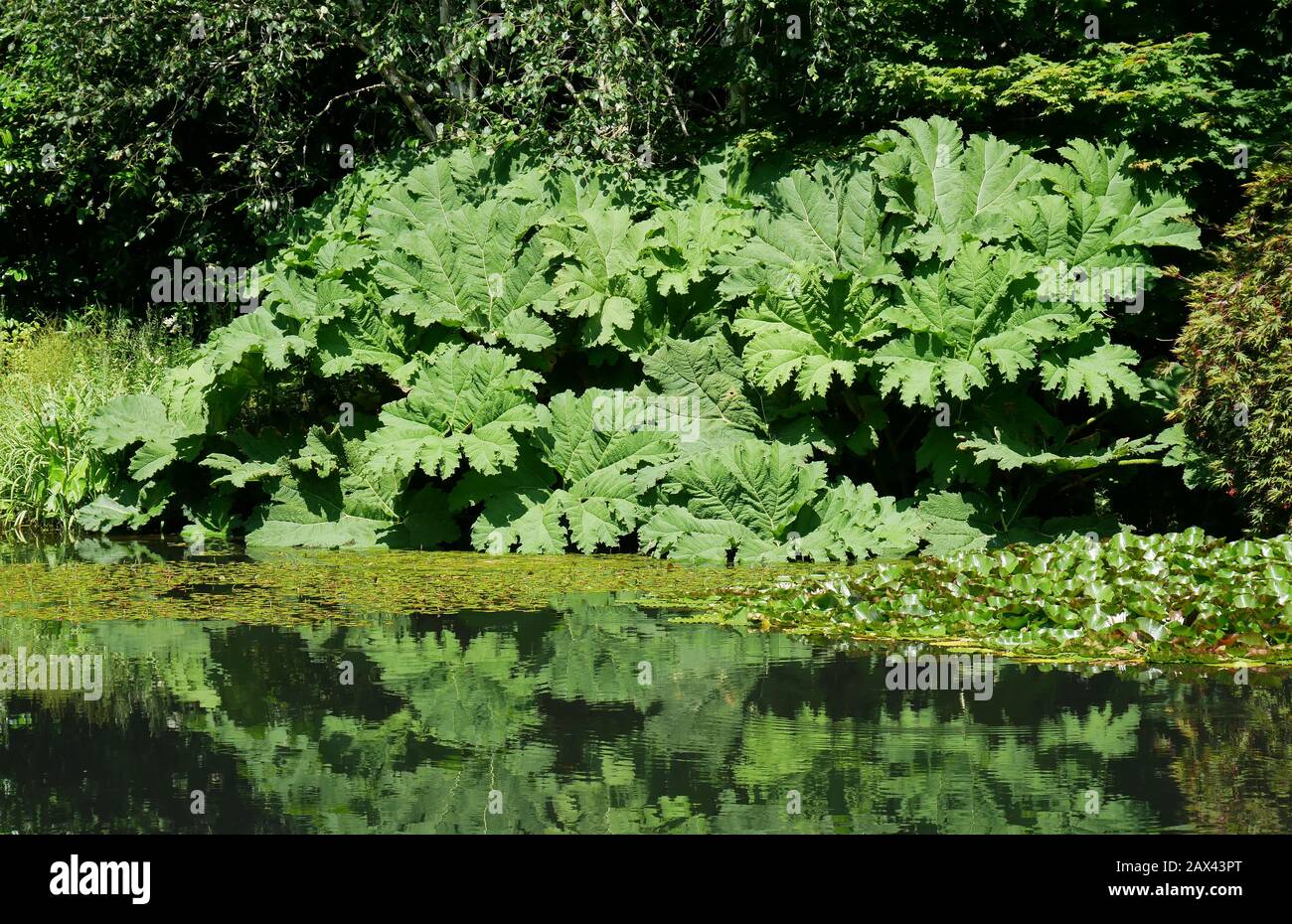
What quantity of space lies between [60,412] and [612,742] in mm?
8362

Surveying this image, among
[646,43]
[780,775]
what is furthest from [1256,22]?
[780,775]

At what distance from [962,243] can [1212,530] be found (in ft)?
9.20

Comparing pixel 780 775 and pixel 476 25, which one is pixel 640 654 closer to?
pixel 780 775

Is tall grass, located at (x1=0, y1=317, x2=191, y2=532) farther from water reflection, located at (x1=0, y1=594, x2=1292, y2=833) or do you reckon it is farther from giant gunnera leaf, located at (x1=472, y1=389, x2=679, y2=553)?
water reflection, located at (x1=0, y1=594, x2=1292, y2=833)

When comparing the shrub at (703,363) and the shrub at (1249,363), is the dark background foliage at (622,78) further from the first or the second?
the shrub at (1249,363)

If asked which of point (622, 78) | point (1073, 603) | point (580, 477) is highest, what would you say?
point (622, 78)

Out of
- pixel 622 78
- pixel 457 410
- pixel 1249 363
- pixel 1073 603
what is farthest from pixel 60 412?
pixel 1249 363

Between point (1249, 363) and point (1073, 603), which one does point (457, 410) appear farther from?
point (1249, 363)

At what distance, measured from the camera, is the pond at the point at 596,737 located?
3.95 meters

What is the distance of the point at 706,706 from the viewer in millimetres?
5320

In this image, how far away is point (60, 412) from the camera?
11.6 meters

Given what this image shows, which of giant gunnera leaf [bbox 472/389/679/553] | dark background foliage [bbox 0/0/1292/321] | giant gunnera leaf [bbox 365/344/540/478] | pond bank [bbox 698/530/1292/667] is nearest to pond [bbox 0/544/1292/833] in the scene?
pond bank [bbox 698/530/1292/667]

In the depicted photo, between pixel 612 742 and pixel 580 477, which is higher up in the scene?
pixel 580 477

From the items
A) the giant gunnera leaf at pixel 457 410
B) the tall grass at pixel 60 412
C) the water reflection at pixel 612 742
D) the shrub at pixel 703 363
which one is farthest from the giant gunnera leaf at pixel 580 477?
the tall grass at pixel 60 412
